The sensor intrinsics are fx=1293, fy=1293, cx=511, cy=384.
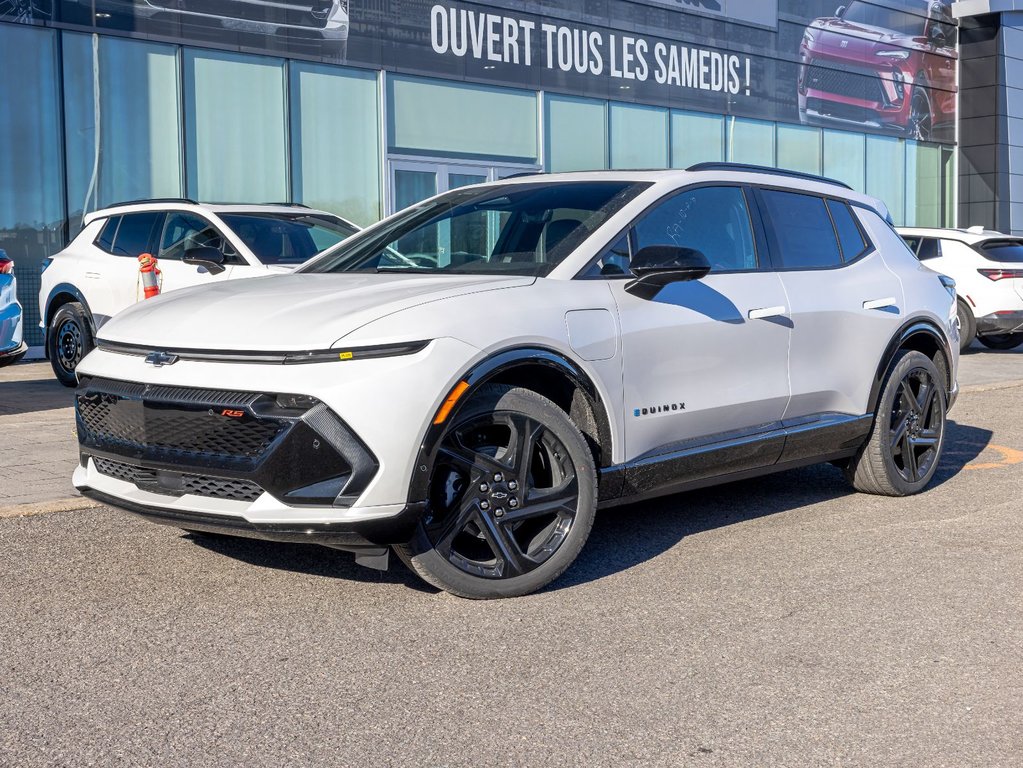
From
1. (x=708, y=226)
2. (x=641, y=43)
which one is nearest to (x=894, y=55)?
(x=641, y=43)

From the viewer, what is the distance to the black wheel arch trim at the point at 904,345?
652 cm

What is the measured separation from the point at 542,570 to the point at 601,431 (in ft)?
1.99

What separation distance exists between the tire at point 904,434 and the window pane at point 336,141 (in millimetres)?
13949

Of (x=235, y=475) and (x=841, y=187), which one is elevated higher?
(x=841, y=187)

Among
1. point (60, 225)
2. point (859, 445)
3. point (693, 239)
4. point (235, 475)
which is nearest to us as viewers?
point (235, 475)

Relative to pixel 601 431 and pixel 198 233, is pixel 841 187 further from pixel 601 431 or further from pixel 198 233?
pixel 198 233

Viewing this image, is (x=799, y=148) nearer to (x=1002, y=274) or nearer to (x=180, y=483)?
(x=1002, y=274)

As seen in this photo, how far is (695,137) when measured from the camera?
26.4 meters

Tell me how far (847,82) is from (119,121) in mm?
18993

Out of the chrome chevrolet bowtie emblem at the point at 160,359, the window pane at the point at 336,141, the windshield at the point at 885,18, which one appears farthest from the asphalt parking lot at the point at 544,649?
the windshield at the point at 885,18

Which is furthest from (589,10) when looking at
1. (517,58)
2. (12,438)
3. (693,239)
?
(693,239)

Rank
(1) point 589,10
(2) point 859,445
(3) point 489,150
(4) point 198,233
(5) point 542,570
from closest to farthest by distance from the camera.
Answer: (5) point 542,570 < (2) point 859,445 < (4) point 198,233 < (3) point 489,150 < (1) point 589,10

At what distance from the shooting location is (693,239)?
18.5 feet

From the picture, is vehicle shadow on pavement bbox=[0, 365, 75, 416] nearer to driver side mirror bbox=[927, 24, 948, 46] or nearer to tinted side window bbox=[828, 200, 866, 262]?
tinted side window bbox=[828, 200, 866, 262]
